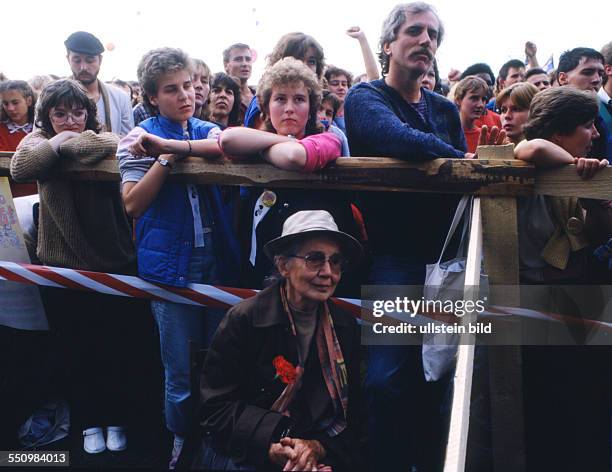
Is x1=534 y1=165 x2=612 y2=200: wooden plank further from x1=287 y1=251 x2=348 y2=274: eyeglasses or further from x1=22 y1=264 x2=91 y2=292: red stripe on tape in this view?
x1=22 y1=264 x2=91 y2=292: red stripe on tape

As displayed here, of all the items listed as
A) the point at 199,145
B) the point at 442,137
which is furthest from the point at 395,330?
the point at 199,145

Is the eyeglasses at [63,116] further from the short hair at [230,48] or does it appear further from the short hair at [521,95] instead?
the short hair at [521,95]

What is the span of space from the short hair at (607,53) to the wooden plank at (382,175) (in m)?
2.73

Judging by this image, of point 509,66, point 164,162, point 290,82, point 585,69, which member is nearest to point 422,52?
point 290,82

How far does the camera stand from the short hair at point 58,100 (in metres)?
3.76

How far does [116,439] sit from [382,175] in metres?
2.22

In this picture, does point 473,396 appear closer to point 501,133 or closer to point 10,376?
point 501,133

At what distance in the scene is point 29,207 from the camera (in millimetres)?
4062

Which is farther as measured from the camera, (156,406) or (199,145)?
(156,406)

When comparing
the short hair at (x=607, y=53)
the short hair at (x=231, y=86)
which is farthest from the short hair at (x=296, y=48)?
the short hair at (x=607, y=53)

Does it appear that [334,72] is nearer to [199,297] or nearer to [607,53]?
[607,53]

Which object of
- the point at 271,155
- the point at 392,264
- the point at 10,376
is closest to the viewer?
the point at 271,155

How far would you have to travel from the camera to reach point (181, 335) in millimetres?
3432

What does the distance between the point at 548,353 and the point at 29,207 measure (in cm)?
297
